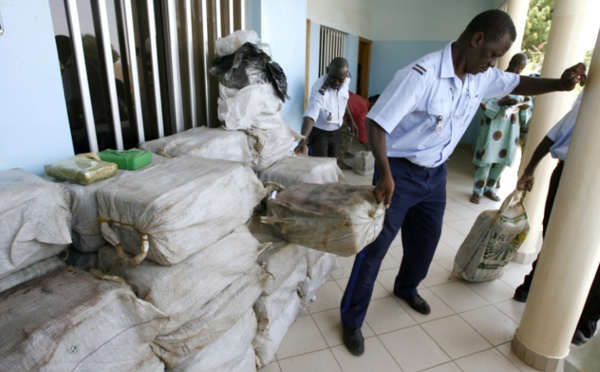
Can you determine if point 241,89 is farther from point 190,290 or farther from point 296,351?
point 296,351

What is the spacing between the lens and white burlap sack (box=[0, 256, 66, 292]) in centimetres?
93

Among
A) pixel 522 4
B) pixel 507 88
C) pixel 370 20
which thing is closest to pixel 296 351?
pixel 507 88

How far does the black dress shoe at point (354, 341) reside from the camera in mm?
1716

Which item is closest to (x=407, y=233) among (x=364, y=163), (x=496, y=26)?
(x=496, y=26)

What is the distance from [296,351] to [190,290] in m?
0.85

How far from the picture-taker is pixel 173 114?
200 centimetres

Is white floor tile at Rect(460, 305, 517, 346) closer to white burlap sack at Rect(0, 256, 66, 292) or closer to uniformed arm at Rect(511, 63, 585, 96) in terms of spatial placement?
uniformed arm at Rect(511, 63, 585, 96)

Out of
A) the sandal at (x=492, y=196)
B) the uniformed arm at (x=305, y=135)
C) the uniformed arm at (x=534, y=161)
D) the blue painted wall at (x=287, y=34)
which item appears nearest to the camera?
the uniformed arm at (x=534, y=161)

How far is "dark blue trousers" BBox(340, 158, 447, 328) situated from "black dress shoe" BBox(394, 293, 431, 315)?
36 mm

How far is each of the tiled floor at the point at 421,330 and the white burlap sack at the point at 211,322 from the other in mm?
517

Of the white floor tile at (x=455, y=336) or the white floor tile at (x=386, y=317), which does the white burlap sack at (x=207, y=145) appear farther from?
the white floor tile at (x=455, y=336)

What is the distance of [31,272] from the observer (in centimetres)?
99

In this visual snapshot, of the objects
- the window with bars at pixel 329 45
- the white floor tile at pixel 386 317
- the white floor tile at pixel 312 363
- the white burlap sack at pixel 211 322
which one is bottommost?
the white floor tile at pixel 312 363

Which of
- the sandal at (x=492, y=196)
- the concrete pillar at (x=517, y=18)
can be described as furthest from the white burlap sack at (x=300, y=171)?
the concrete pillar at (x=517, y=18)
